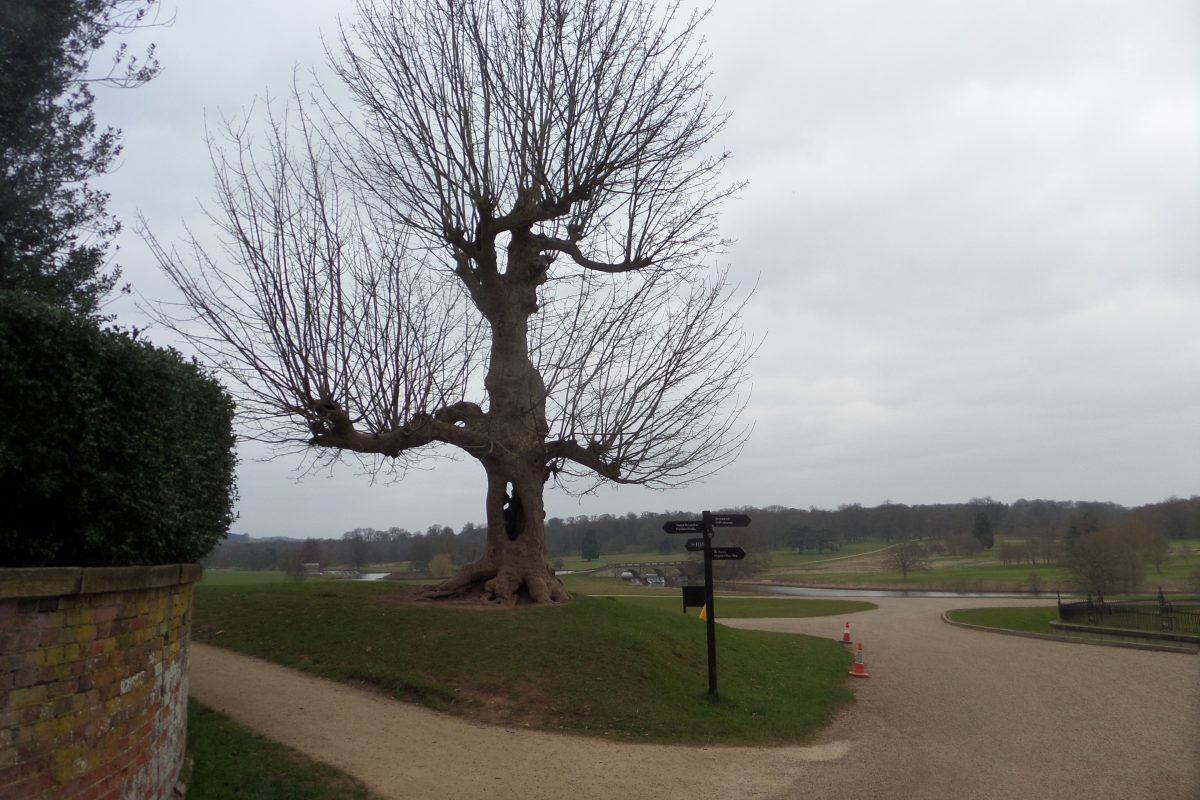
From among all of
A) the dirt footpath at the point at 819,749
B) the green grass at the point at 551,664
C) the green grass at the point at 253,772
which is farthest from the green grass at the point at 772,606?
the green grass at the point at 253,772

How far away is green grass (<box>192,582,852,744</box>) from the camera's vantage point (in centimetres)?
1043

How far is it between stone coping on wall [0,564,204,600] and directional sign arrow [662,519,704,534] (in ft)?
24.3

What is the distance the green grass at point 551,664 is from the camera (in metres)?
10.4

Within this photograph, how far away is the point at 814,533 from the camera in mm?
67188

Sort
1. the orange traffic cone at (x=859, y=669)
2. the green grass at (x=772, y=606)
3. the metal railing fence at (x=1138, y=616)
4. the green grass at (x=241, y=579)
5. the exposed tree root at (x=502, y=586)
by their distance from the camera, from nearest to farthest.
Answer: the exposed tree root at (x=502, y=586) → the orange traffic cone at (x=859, y=669) → the metal railing fence at (x=1138, y=616) → the green grass at (x=241, y=579) → the green grass at (x=772, y=606)

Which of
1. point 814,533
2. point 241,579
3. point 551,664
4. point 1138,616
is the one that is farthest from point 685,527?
point 814,533

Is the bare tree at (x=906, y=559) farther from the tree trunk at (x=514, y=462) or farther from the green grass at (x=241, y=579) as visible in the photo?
the tree trunk at (x=514, y=462)

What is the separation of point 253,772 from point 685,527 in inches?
256

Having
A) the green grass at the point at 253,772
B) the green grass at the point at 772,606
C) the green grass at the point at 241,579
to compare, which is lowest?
the green grass at the point at 772,606

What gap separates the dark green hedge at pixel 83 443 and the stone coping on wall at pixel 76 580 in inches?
9.9

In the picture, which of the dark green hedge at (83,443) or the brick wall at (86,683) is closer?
the brick wall at (86,683)

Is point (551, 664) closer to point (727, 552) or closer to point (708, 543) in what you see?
point (708, 543)

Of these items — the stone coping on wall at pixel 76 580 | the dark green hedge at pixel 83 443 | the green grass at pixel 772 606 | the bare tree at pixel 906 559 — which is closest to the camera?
the stone coping on wall at pixel 76 580

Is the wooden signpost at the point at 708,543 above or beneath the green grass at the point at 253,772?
above
